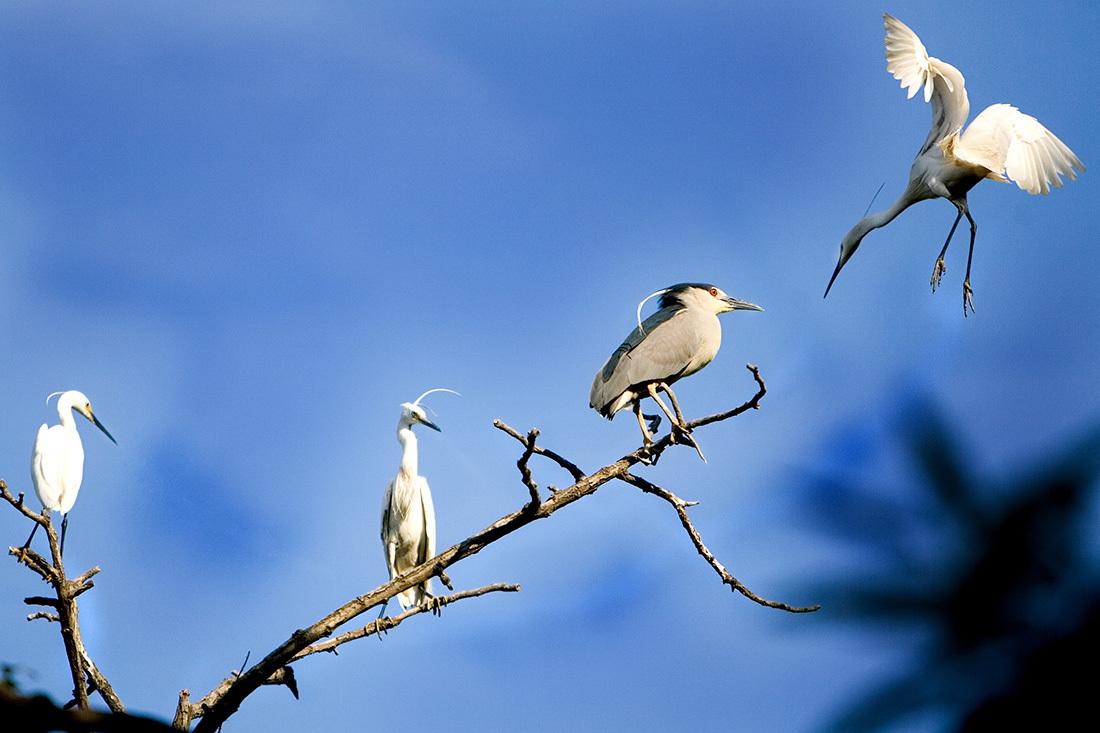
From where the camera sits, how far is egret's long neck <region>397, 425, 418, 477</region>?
10969 mm

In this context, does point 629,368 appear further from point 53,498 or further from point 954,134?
point 53,498

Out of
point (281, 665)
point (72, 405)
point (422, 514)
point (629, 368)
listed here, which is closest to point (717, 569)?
point (629, 368)

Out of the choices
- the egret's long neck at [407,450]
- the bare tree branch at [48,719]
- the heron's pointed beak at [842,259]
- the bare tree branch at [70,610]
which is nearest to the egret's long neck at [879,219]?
the heron's pointed beak at [842,259]

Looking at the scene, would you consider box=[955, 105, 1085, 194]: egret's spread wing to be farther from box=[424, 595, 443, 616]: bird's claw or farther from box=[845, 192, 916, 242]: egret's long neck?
box=[424, 595, 443, 616]: bird's claw

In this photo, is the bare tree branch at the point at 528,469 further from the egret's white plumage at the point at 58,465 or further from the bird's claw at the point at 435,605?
the egret's white plumage at the point at 58,465

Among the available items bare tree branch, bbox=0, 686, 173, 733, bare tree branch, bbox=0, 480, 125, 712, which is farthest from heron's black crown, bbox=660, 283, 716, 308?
bare tree branch, bbox=0, 686, 173, 733

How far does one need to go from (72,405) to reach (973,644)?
49.4 feet

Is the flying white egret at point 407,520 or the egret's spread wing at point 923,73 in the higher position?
the egret's spread wing at point 923,73

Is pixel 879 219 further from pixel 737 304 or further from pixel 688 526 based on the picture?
pixel 688 526

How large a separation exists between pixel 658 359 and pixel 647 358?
0.09 meters

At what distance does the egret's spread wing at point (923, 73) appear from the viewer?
32.3 ft

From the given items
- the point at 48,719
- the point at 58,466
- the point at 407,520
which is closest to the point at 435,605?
the point at 407,520

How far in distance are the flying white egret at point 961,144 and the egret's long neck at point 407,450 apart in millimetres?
5018

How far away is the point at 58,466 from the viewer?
11914 mm
